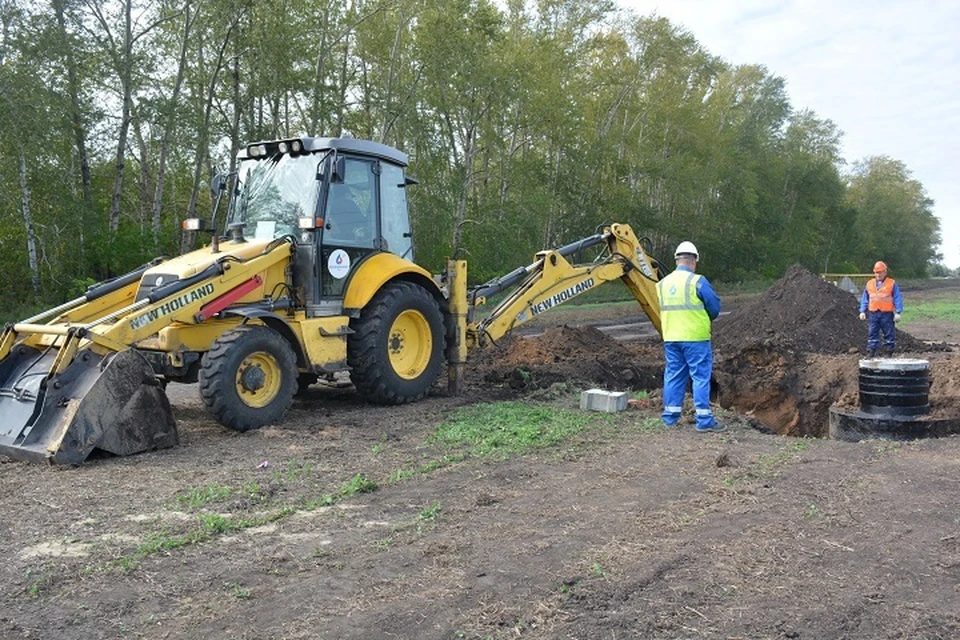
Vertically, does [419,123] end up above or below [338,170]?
above

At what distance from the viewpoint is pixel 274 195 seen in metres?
8.27

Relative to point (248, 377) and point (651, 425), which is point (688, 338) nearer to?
point (651, 425)

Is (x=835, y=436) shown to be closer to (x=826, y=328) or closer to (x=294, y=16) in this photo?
(x=826, y=328)

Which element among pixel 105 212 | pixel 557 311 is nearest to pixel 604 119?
pixel 557 311

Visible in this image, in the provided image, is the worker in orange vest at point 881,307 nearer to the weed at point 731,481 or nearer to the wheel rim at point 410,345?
the wheel rim at point 410,345

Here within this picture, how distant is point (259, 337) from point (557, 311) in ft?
54.1

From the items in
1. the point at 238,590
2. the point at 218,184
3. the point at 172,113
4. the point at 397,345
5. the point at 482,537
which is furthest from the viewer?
the point at 172,113

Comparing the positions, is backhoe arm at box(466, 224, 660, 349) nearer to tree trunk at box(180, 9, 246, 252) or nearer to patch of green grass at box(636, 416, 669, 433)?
patch of green grass at box(636, 416, 669, 433)

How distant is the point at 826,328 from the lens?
14617 millimetres

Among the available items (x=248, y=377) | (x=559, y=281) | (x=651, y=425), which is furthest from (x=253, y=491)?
(x=559, y=281)

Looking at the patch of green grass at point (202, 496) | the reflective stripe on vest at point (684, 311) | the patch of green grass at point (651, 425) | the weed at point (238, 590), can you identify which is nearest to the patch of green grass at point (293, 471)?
the patch of green grass at point (202, 496)

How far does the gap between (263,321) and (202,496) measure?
8.39ft

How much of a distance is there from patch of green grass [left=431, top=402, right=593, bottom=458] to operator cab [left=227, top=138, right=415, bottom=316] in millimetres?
1762

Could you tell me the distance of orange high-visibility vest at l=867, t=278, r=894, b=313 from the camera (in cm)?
1281
